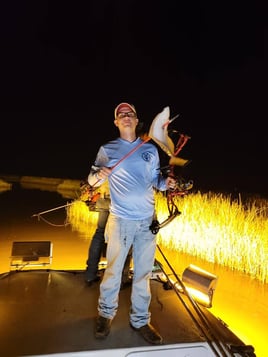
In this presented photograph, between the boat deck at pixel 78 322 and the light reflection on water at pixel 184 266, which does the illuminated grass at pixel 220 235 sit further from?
the boat deck at pixel 78 322

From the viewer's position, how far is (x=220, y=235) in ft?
19.6

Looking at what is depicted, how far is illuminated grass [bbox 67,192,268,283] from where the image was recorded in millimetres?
5391

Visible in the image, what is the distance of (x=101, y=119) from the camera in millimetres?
44406

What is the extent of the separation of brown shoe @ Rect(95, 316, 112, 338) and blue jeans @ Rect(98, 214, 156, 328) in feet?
0.12

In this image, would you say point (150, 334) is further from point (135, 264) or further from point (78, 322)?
point (78, 322)

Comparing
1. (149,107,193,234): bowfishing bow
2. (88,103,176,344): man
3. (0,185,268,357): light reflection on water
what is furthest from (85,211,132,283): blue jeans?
(0,185,268,357): light reflection on water

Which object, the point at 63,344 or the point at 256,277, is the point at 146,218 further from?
the point at 256,277

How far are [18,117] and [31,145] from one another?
14065 millimetres

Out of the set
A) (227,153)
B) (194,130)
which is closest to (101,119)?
(194,130)

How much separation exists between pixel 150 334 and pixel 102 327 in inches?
14.6

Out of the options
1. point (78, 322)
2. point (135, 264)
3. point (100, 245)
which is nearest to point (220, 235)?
point (100, 245)

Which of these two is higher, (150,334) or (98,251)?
(98,251)

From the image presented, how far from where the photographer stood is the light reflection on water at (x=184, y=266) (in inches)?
152

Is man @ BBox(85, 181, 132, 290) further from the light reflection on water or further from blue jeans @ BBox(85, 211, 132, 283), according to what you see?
the light reflection on water
